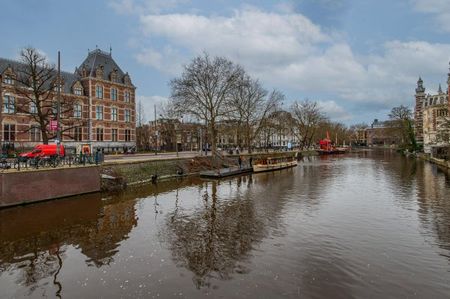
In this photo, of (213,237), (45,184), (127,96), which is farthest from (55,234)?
(127,96)

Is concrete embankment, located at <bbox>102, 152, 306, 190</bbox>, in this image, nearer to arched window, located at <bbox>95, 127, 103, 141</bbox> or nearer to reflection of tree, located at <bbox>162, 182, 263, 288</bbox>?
reflection of tree, located at <bbox>162, 182, 263, 288</bbox>

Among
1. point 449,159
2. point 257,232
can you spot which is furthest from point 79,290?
point 449,159

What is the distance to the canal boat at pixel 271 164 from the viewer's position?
46031mm

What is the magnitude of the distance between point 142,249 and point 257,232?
17.0ft

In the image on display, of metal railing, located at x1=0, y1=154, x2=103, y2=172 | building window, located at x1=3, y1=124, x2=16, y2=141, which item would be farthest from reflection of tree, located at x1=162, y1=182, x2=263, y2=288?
building window, located at x1=3, y1=124, x2=16, y2=141

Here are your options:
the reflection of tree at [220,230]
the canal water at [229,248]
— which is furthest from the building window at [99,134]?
the reflection of tree at [220,230]

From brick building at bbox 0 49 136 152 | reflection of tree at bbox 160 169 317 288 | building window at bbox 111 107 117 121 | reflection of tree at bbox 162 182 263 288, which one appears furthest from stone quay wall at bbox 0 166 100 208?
building window at bbox 111 107 117 121

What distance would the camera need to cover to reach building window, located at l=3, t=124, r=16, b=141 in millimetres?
44844

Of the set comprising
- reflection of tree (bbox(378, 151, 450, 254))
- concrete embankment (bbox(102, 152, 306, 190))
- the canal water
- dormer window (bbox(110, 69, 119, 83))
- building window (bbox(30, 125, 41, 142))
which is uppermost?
dormer window (bbox(110, 69, 119, 83))

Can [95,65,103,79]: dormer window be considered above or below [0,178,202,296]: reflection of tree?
above

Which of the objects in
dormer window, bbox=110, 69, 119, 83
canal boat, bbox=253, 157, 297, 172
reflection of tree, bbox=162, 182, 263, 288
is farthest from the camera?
dormer window, bbox=110, 69, 119, 83

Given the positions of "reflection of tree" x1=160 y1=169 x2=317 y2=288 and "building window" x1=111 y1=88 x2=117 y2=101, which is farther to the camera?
"building window" x1=111 y1=88 x2=117 y2=101

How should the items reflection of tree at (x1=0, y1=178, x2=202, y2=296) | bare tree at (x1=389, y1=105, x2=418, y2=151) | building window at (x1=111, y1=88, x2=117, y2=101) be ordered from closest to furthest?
reflection of tree at (x1=0, y1=178, x2=202, y2=296)
building window at (x1=111, y1=88, x2=117, y2=101)
bare tree at (x1=389, y1=105, x2=418, y2=151)

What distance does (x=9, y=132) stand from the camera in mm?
45188
